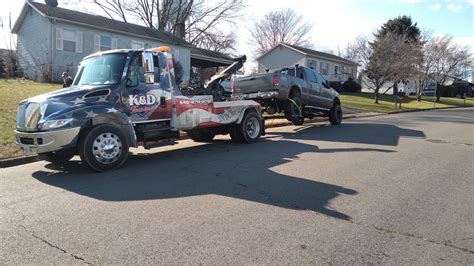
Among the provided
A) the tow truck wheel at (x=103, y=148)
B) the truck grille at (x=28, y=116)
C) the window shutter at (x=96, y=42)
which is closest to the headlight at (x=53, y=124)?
the truck grille at (x=28, y=116)

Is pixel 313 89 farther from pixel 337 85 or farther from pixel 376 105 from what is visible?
pixel 337 85

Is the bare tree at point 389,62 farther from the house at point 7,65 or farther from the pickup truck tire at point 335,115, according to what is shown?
the house at point 7,65

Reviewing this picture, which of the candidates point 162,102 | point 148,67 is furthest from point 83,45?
point 148,67

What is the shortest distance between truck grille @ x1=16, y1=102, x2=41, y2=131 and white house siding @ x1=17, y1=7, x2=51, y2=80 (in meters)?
19.5

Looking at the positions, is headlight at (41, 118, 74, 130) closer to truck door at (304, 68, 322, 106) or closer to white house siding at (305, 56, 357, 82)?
truck door at (304, 68, 322, 106)

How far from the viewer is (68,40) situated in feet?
87.9

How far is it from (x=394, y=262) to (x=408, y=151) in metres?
7.07

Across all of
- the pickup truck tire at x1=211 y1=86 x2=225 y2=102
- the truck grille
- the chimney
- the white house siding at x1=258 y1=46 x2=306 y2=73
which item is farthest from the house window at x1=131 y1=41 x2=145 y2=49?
the truck grille

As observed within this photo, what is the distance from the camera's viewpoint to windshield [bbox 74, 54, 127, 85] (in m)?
8.05

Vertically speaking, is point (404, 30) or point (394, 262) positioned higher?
point (404, 30)

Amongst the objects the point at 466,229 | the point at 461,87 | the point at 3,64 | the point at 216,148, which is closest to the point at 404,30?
the point at 461,87

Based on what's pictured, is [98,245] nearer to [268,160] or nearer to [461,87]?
[268,160]

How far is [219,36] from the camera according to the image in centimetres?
5150

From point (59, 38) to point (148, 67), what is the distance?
2100 cm
